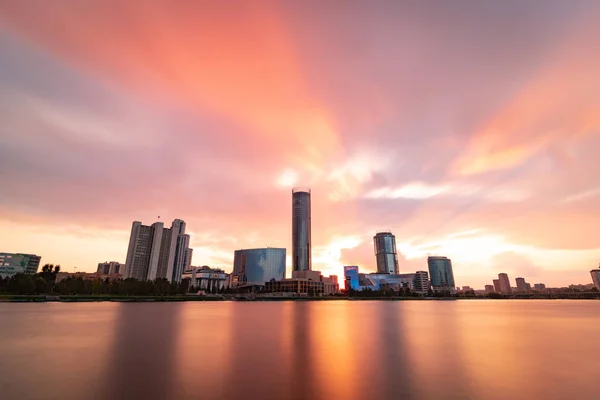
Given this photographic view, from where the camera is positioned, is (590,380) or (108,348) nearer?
(590,380)

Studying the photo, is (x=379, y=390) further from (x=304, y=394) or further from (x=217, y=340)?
(x=217, y=340)

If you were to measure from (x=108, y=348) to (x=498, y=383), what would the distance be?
3817 centimetres

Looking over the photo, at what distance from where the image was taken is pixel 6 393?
63.7ft

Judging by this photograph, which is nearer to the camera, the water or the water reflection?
the water reflection

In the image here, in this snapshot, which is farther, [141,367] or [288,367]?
[288,367]

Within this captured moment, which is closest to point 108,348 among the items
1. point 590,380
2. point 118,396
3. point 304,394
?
point 118,396

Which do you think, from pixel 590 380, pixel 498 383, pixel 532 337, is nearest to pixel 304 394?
pixel 498 383

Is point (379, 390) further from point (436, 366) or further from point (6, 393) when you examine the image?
point (6, 393)

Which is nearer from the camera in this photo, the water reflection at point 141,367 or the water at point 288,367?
the water reflection at point 141,367

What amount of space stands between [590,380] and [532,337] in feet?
90.0

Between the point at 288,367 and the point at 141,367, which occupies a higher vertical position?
the point at 141,367

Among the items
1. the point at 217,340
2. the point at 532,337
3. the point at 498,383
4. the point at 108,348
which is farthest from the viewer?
the point at 532,337

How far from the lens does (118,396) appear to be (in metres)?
18.9

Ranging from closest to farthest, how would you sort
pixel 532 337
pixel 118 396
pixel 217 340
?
pixel 118 396 < pixel 217 340 < pixel 532 337
